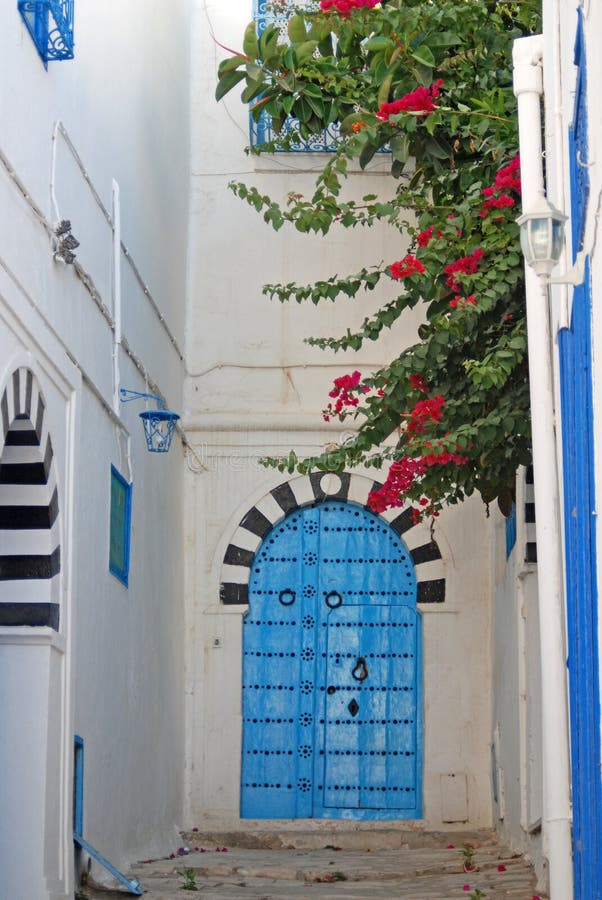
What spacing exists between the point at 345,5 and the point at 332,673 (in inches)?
193

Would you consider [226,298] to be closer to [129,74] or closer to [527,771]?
[129,74]

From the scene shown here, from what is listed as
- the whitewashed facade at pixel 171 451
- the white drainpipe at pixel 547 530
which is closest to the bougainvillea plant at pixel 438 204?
the white drainpipe at pixel 547 530

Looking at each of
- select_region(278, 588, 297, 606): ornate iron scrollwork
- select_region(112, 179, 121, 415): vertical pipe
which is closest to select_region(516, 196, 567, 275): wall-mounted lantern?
select_region(112, 179, 121, 415): vertical pipe

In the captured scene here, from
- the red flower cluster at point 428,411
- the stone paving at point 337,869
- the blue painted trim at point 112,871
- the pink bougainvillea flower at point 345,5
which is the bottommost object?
the stone paving at point 337,869

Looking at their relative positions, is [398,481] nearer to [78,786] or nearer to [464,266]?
[464,266]

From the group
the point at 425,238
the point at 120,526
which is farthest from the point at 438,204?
the point at 120,526

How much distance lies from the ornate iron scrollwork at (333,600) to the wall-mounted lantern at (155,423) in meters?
2.26

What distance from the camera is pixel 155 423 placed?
7832mm

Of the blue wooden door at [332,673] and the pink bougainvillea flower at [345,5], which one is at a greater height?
the pink bougainvillea flower at [345,5]

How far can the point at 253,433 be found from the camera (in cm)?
1005

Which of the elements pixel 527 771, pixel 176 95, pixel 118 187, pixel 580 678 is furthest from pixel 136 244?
pixel 580 678

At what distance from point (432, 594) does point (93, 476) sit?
3.50 meters

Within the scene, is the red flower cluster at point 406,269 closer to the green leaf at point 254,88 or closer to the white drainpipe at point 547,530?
the white drainpipe at point 547,530

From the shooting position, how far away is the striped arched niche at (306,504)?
983cm
